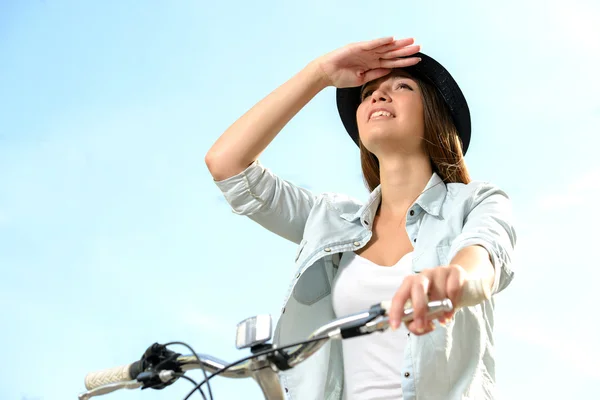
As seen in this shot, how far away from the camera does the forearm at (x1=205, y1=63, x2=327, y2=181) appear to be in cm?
283

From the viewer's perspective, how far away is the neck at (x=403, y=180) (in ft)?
9.35

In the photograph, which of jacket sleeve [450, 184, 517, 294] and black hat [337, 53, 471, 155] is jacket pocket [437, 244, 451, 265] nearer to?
jacket sleeve [450, 184, 517, 294]

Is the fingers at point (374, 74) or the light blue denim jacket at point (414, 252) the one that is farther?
the fingers at point (374, 74)

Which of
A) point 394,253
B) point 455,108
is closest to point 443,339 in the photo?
point 394,253

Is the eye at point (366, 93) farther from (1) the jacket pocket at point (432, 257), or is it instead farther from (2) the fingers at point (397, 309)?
(2) the fingers at point (397, 309)

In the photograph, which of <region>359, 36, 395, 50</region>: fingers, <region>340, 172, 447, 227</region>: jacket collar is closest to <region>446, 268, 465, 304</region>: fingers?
<region>340, 172, 447, 227</region>: jacket collar

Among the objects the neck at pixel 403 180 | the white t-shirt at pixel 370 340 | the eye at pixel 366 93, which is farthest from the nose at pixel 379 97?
the white t-shirt at pixel 370 340

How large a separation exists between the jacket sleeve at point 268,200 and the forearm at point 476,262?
3.33ft

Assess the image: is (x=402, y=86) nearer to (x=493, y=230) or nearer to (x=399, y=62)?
(x=399, y=62)

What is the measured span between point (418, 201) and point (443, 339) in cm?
57

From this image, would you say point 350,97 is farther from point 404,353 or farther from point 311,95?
point 404,353

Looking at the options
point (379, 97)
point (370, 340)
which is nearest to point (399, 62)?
point (379, 97)

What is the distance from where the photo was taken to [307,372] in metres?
2.55

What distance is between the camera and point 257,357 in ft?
5.18
